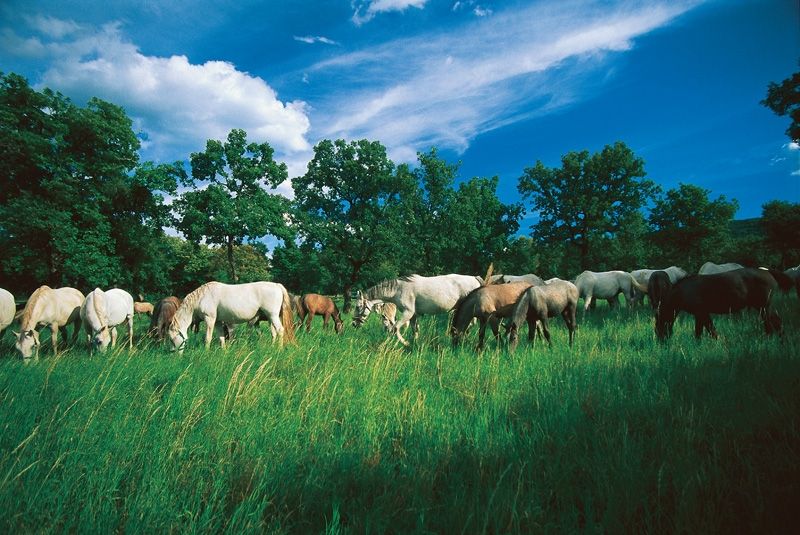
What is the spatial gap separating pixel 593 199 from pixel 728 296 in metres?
27.3

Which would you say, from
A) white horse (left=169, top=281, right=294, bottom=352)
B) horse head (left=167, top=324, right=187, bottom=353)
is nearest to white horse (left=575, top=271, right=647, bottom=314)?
white horse (left=169, top=281, right=294, bottom=352)

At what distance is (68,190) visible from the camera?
2242 centimetres

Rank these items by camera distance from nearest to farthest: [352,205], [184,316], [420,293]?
[184,316], [420,293], [352,205]

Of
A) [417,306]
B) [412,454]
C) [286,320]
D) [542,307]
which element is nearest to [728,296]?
[542,307]

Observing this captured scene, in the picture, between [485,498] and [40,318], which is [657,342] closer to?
[485,498]

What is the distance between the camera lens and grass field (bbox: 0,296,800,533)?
7.00 feet

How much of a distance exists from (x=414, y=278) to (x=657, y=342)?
6.74 metres

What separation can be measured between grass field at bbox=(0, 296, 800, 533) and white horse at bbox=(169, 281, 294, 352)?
375cm

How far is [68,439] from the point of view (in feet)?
9.01

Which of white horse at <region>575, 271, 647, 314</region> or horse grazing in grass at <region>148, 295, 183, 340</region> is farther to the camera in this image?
white horse at <region>575, 271, 647, 314</region>

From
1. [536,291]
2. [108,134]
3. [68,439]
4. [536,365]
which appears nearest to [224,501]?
[68,439]

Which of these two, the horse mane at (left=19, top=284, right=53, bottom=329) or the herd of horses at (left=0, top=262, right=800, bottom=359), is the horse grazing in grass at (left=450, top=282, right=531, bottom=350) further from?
the horse mane at (left=19, top=284, right=53, bottom=329)

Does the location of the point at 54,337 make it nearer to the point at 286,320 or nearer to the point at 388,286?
the point at 286,320

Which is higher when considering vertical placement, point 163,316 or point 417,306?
point 163,316
